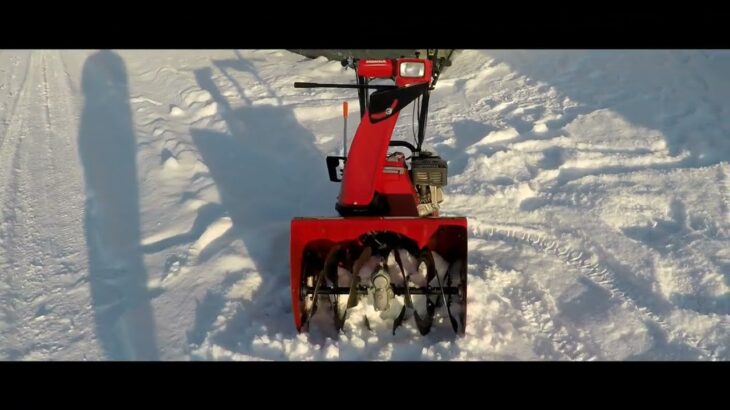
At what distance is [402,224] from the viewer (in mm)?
4395

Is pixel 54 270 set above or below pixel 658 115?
below

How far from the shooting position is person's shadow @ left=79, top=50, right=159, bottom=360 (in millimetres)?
4512

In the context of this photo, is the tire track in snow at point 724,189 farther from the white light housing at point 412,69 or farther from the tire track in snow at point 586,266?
the white light housing at point 412,69

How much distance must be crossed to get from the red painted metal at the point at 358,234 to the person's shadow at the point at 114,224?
3.72 feet

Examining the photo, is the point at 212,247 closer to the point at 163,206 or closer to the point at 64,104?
the point at 163,206

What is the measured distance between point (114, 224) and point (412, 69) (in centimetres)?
335

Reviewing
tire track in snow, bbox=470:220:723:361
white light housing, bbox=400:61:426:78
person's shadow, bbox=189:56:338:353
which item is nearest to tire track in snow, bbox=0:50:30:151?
person's shadow, bbox=189:56:338:353

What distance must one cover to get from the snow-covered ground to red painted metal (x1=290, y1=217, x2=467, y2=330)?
402 mm

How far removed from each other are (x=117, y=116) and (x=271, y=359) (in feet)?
17.3

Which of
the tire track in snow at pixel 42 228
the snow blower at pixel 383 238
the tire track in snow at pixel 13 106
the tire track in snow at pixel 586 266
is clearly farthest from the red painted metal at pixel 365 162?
the tire track in snow at pixel 13 106

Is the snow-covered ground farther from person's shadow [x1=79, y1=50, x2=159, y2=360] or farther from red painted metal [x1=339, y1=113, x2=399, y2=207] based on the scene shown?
red painted metal [x1=339, y1=113, x2=399, y2=207]

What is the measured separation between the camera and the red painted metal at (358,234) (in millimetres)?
4371

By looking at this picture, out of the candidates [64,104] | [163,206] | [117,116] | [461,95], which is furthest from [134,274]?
[461,95]

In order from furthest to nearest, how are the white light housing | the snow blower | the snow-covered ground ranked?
the snow-covered ground, the snow blower, the white light housing
